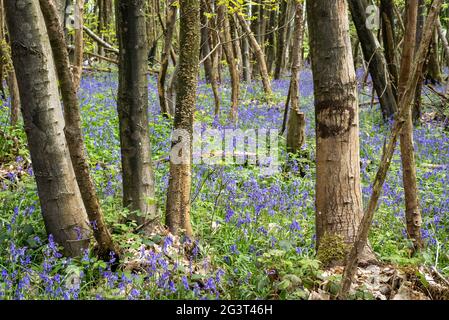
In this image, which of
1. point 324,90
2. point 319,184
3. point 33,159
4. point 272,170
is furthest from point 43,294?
point 272,170

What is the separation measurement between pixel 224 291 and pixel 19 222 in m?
2.04

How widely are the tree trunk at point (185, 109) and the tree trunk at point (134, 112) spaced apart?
0.64 feet

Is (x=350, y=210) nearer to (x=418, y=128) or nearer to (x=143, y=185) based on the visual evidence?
(x=143, y=185)

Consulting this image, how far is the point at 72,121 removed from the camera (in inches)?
127

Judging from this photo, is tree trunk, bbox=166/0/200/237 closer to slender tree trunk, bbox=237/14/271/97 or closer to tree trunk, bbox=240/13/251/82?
slender tree trunk, bbox=237/14/271/97

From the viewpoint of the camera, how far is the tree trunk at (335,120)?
10.6 ft

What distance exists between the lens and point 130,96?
13.4 feet

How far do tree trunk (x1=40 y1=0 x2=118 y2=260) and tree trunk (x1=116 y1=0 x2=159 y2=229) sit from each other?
60 cm

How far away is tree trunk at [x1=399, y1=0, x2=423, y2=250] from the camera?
3.63 metres

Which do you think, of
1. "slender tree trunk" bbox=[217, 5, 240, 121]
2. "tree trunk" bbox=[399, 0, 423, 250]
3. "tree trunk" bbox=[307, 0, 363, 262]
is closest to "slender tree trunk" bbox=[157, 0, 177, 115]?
"slender tree trunk" bbox=[217, 5, 240, 121]

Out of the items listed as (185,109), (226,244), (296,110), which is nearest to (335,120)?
(185,109)

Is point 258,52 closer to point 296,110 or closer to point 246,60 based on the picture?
point 296,110
